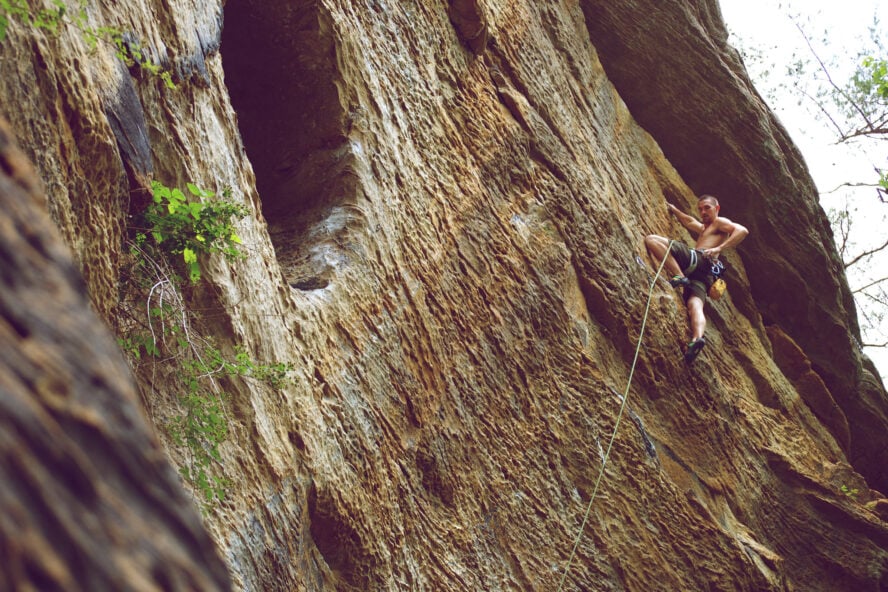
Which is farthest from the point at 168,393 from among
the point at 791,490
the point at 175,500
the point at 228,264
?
the point at 791,490

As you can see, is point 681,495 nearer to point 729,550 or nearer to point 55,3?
point 729,550

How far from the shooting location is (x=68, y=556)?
3.64 ft

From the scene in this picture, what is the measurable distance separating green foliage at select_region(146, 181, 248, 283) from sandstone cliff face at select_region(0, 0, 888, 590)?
0.46ft

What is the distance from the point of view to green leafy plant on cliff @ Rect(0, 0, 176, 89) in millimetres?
3012

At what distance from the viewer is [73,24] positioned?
3576mm

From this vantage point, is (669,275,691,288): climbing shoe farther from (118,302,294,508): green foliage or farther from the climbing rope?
(118,302,294,508): green foliage

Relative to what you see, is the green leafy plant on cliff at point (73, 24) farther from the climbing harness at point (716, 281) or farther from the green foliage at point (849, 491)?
the green foliage at point (849, 491)

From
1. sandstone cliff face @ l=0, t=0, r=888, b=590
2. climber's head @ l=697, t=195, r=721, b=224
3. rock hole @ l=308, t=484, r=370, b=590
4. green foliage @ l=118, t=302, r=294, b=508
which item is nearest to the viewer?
green foliage @ l=118, t=302, r=294, b=508

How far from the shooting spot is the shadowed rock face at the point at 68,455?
110 centimetres

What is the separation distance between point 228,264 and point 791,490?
7.92 meters

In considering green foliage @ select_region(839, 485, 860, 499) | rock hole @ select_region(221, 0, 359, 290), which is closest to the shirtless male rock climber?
green foliage @ select_region(839, 485, 860, 499)

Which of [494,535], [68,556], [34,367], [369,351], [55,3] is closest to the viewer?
[68,556]

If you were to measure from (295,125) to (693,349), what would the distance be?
494cm

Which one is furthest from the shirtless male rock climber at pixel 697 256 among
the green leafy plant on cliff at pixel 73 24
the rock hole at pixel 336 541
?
the green leafy plant on cliff at pixel 73 24
